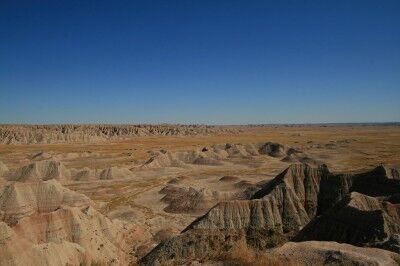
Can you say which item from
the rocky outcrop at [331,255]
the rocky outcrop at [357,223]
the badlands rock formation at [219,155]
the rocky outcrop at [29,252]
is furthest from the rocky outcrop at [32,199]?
the badlands rock formation at [219,155]

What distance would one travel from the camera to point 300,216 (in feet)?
139

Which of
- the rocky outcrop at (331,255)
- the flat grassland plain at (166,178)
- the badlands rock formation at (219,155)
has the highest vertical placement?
the rocky outcrop at (331,255)

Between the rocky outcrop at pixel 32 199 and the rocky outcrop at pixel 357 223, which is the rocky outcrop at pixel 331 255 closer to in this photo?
the rocky outcrop at pixel 357 223

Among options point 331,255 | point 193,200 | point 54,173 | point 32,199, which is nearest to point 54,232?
point 32,199

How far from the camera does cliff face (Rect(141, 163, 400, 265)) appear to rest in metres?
30.4

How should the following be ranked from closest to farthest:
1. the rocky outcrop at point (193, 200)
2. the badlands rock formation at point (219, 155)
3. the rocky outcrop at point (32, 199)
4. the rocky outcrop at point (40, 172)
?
the rocky outcrop at point (32, 199), the rocky outcrop at point (193, 200), the rocky outcrop at point (40, 172), the badlands rock formation at point (219, 155)

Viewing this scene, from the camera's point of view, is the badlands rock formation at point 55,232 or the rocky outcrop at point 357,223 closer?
the badlands rock formation at point 55,232

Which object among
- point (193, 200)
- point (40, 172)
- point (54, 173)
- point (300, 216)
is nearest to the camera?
point (300, 216)

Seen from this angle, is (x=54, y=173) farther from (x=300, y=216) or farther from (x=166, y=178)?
(x=300, y=216)

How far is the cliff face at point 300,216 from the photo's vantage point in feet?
99.7

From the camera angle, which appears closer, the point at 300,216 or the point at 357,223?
the point at 357,223

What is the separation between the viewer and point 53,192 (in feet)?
159

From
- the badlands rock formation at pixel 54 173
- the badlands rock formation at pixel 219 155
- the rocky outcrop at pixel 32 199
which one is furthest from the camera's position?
the badlands rock formation at pixel 219 155

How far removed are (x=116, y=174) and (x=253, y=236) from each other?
167 ft
